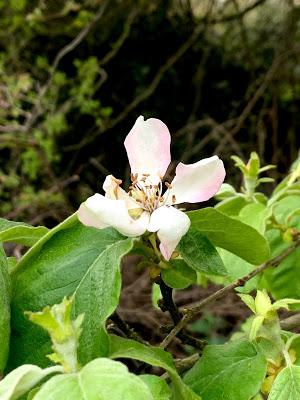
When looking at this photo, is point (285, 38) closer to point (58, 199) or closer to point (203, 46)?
point (203, 46)

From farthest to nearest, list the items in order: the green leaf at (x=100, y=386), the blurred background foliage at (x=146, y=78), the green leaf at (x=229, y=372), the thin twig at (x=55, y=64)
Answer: the blurred background foliage at (x=146, y=78) → the thin twig at (x=55, y=64) → the green leaf at (x=229, y=372) → the green leaf at (x=100, y=386)

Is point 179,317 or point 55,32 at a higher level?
point 179,317

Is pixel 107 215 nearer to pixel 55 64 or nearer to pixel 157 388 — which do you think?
pixel 157 388

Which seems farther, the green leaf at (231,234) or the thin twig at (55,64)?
the thin twig at (55,64)

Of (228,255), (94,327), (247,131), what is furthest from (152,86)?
(94,327)

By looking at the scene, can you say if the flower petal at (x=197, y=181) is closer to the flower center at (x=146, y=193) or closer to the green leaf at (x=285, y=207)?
the flower center at (x=146, y=193)

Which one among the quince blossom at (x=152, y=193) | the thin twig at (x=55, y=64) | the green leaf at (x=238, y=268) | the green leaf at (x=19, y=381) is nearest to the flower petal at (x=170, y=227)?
the quince blossom at (x=152, y=193)
